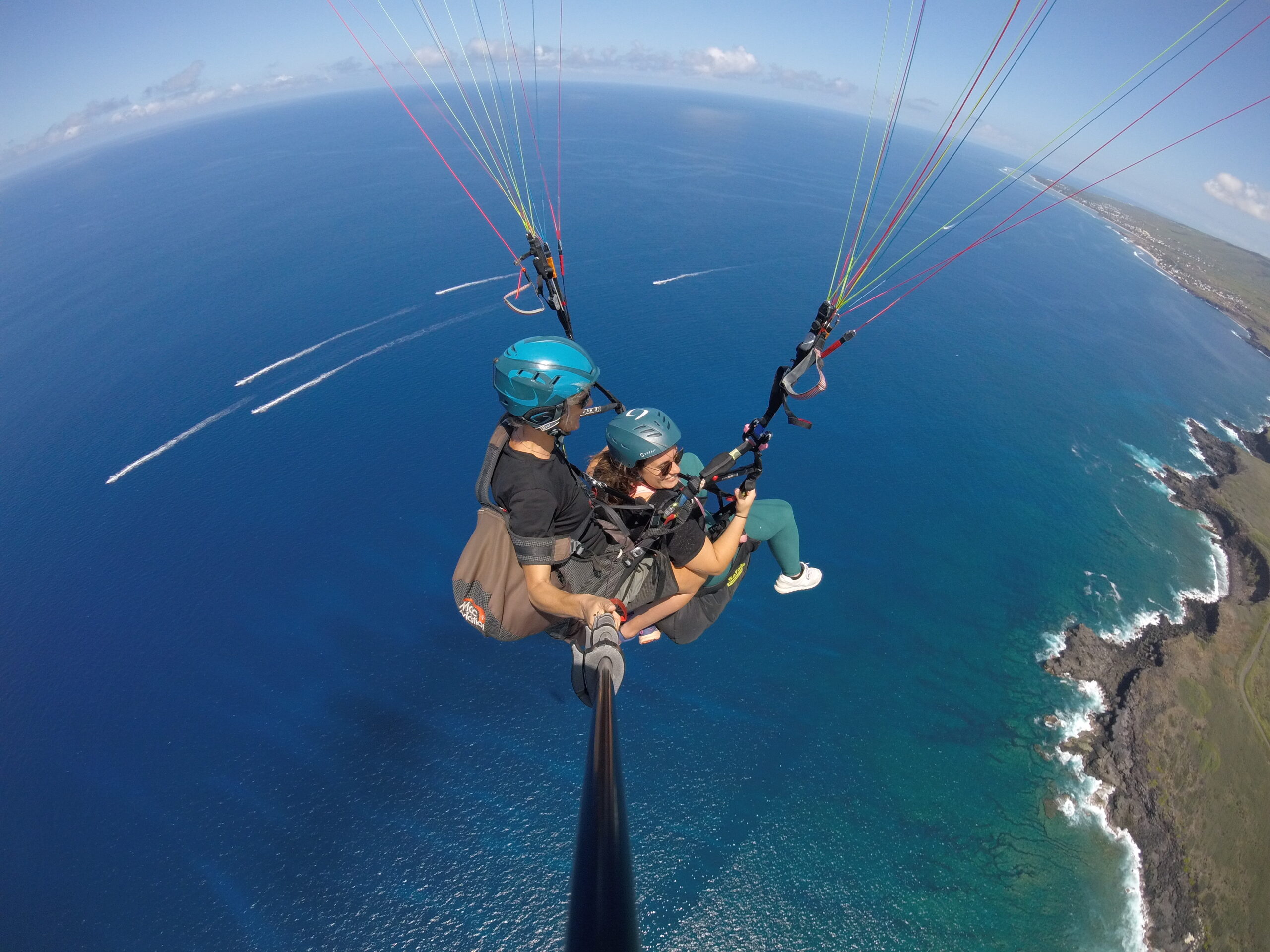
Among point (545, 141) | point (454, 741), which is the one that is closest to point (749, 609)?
point (454, 741)

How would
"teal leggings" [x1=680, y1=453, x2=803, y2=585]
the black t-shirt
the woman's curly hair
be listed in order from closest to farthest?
the black t-shirt → the woman's curly hair → "teal leggings" [x1=680, y1=453, x2=803, y2=585]

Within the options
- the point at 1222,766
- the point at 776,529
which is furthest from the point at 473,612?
the point at 1222,766

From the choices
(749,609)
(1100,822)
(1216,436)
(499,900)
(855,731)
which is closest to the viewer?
(499,900)

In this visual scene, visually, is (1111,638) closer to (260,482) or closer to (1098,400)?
(1098,400)

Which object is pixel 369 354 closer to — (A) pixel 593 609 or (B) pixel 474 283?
(B) pixel 474 283

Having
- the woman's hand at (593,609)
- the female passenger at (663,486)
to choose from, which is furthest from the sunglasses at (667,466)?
the woman's hand at (593,609)

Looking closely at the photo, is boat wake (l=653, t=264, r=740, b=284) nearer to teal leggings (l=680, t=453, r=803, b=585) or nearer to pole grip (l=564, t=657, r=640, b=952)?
teal leggings (l=680, t=453, r=803, b=585)

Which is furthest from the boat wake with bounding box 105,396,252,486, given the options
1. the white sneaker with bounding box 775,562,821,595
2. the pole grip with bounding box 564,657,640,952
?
the pole grip with bounding box 564,657,640,952
